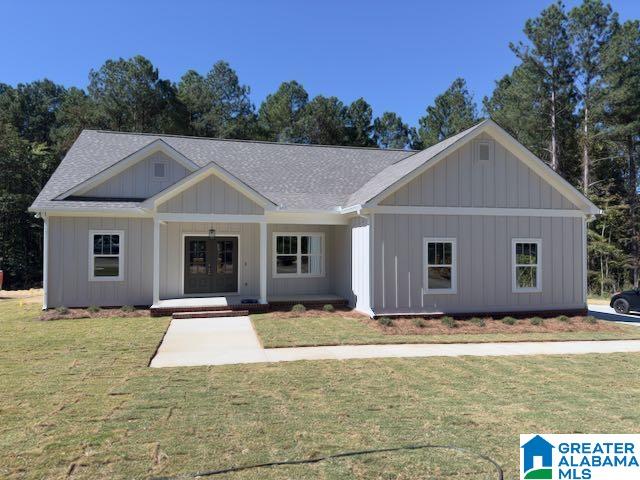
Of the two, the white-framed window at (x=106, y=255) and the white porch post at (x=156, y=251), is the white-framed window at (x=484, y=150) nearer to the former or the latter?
the white porch post at (x=156, y=251)

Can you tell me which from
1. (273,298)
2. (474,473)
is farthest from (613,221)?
(474,473)

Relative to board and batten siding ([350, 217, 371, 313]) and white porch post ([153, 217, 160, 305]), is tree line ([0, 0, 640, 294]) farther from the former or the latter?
white porch post ([153, 217, 160, 305])

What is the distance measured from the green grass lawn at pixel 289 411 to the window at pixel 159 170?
776cm

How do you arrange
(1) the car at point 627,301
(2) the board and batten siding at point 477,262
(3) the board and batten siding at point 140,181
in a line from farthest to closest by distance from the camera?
1. (3) the board and batten siding at point 140,181
2. (1) the car at point 627,301
3. (2) the board and batten siding at point 477,262

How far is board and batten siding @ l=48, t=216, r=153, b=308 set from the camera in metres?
13.6

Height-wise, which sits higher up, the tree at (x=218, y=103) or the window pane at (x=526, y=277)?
the tree at (x=218, y=103)

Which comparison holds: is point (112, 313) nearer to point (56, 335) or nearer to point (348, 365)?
point (56, 335)

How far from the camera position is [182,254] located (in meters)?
15.1

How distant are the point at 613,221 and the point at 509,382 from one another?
25.6 meters

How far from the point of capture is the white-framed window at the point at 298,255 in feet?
52.1

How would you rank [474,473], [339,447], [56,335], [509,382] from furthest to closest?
[56,335] < [509,382] < [339,447] < [474,473]

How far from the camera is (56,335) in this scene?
10016mm

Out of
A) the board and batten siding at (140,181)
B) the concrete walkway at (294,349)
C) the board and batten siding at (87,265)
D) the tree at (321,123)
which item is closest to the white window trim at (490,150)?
the concrete walkway at (294,349)

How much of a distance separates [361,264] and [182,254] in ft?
19.7
